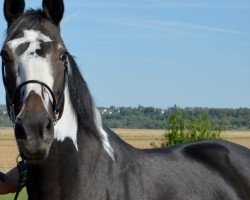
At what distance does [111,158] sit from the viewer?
4.82 metres

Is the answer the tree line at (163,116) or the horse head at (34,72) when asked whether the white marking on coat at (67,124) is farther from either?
the tree line at (163,116)

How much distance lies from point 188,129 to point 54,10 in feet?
44.8

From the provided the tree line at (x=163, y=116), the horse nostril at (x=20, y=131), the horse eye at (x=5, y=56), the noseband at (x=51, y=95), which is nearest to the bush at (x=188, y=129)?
the tree line at (x=163, y=116)

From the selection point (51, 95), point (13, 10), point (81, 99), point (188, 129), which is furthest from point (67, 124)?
point (188, 129)

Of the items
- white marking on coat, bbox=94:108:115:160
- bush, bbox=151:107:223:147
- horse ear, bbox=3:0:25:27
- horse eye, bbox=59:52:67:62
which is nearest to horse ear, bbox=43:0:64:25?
horse ear, bbox=3:0:25:27

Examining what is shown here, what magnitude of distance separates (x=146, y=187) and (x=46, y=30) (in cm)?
151

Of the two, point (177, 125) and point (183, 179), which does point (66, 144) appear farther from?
point (177, 125)

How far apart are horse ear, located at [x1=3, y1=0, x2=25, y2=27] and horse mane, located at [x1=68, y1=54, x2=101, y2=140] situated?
0.50 metres

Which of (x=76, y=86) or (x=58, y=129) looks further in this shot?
(x=76, y=86)

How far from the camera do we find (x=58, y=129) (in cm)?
446

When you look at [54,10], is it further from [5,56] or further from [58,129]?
[58,129]

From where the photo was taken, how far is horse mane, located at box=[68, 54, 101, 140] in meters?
4.61

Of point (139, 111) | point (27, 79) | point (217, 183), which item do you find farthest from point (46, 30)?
point (139, 111)

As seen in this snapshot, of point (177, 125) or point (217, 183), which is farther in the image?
point (177, 125)
